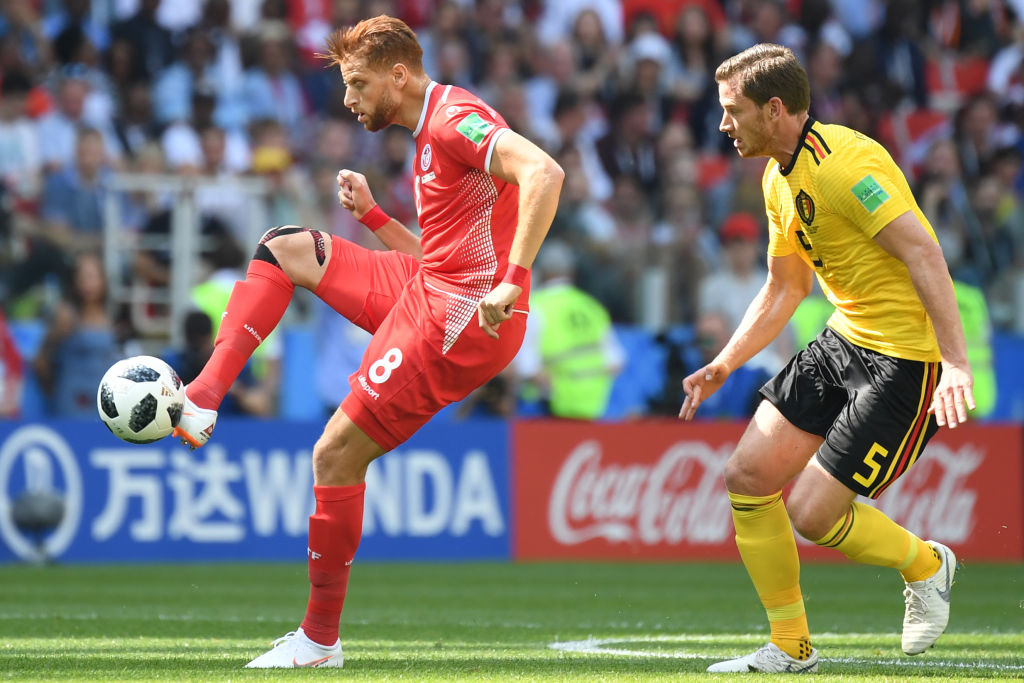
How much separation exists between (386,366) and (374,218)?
92cm

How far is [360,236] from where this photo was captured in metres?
12.4

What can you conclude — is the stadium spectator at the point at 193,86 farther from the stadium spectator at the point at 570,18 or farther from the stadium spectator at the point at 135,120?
the stadium spectator at the point at 570,18

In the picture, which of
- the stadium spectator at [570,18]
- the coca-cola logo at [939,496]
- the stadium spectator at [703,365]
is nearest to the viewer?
the coca-cola logo at [939,496]

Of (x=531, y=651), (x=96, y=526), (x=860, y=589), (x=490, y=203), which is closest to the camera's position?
(x=490, y=203)

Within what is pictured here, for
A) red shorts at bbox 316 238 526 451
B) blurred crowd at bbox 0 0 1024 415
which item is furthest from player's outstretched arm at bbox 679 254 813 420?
blurred crowd at bbox 0 0 1024 415

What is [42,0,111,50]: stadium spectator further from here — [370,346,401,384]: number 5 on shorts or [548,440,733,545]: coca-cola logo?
[370,346,401,384]: number 5 on shorts

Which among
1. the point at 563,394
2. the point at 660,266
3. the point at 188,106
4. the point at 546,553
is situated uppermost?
the point at 188,106

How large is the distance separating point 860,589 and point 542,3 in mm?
8369

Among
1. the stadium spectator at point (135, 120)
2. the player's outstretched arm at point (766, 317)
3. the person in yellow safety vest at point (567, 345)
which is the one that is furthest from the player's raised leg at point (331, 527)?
the stadium spectator at point (135, 120)

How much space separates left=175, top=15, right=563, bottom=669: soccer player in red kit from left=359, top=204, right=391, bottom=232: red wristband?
0.50 m

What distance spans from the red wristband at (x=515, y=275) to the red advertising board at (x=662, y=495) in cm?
656

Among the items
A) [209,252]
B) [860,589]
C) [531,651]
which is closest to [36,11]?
[209,252]

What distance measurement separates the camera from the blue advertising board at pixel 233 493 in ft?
35.5

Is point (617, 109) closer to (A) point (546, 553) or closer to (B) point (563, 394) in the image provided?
(B) point (563, 394)
